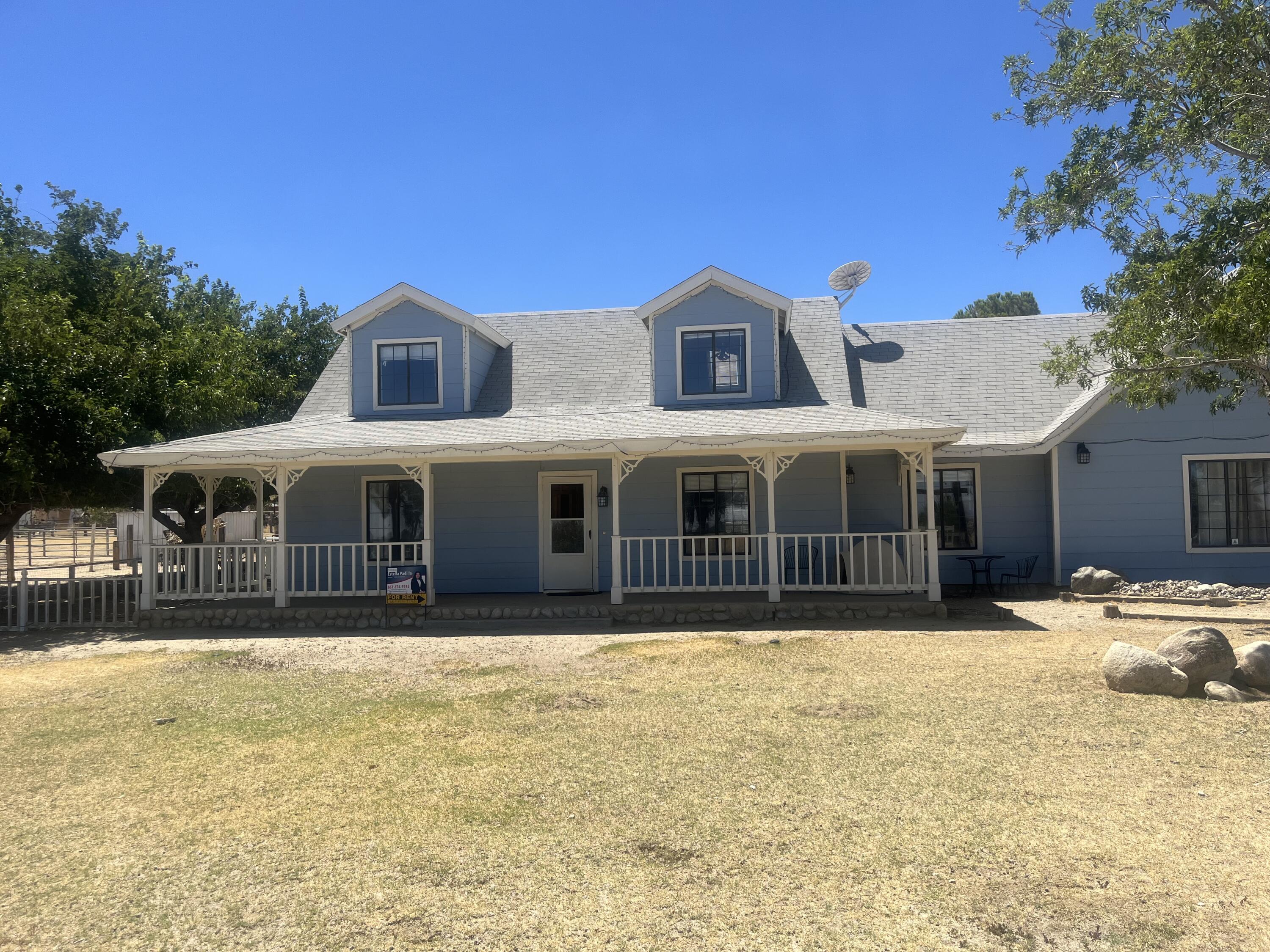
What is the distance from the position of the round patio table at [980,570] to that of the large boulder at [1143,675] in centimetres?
665

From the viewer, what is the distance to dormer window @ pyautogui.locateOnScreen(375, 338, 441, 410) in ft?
51.5

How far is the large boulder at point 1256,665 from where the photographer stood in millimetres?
7516

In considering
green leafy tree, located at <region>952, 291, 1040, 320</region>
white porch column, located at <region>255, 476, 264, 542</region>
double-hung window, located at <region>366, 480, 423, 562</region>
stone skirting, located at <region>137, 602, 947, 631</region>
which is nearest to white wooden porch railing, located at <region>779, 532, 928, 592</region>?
stone skirting, located at <region>137, 602, 947, 631</region>

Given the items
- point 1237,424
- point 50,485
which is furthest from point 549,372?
point 1237,424

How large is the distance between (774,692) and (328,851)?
176 inches

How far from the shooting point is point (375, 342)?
617 inches

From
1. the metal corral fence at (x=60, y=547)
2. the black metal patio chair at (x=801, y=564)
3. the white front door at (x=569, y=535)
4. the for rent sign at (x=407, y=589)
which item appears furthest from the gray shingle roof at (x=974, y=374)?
the metal corral fence at (x=60, y=547)

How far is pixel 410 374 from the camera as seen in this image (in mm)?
15750

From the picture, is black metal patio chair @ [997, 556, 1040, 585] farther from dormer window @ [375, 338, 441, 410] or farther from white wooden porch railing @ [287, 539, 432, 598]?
dormer window @ [375, 338, 441, 410]

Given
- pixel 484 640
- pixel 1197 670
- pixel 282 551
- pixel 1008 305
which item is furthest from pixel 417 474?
pixel 1008 305

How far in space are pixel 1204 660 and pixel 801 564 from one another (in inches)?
285

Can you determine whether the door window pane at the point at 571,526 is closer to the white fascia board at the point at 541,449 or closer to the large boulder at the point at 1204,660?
the white fascia board at the point at 541,449

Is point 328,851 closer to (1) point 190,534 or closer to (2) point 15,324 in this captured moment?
(2) point 15,324

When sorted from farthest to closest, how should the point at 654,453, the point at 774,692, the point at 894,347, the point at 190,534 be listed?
1. the point at 190,534
2. the point at 894,347
3. the point at 654,453
4. the point at 774,692
